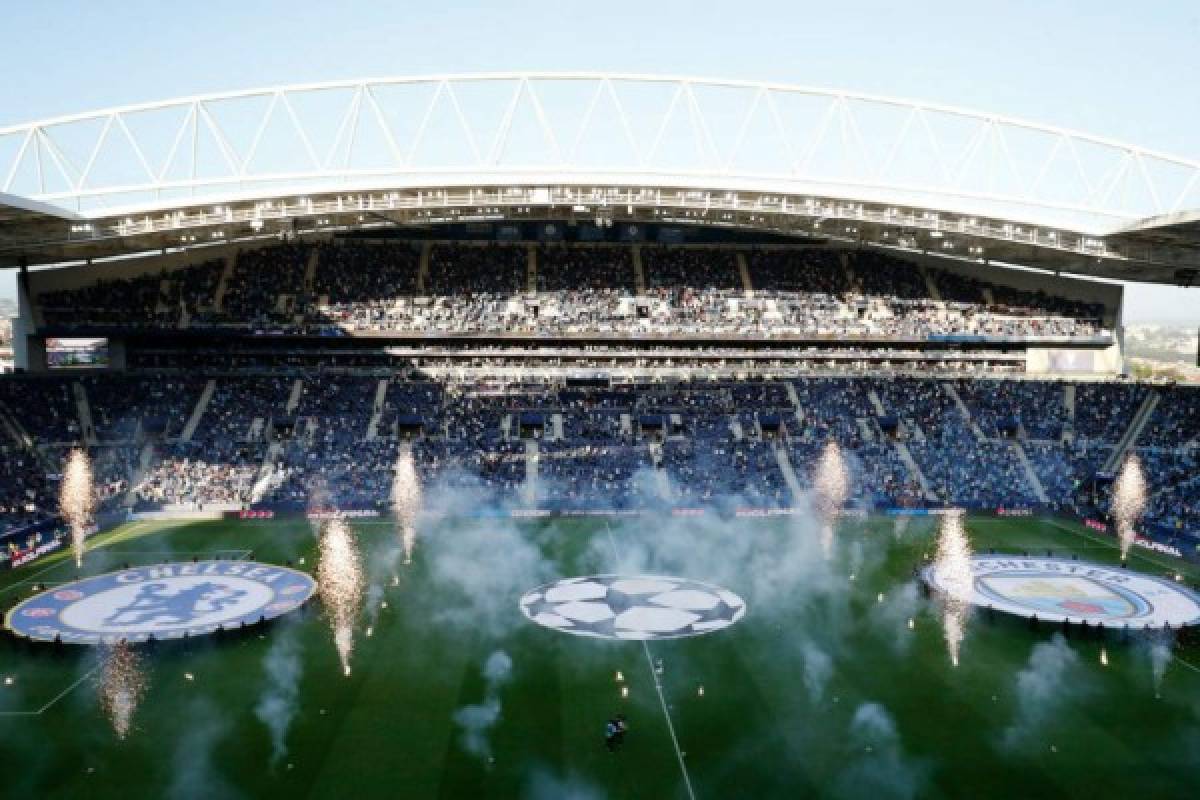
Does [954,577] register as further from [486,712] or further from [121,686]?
[121,686]

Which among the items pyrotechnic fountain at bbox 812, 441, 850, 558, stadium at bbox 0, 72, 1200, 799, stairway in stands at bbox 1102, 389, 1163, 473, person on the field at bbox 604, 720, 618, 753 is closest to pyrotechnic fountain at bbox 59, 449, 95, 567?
stadium at bbox 0, 72, 1200, 799

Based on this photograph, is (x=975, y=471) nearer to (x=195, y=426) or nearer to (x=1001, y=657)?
(x=1001, y=657)

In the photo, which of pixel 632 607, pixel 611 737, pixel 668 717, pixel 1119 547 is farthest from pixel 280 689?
pixel 1119 547

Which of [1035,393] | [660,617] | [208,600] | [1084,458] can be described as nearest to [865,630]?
[660,617]

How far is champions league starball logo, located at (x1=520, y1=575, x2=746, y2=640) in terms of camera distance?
3481cm

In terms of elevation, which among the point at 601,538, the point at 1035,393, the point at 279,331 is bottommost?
the point at 601,538

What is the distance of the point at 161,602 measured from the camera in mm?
38031

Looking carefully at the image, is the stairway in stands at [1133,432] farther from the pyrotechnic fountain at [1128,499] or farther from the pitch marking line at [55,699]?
the pitch marking line at [55,699]

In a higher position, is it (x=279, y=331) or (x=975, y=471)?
(x=279, y=331)

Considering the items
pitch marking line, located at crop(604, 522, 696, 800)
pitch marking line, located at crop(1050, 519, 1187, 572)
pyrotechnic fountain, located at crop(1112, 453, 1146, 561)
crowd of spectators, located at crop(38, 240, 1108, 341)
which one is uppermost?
crowd of spectators, located at crop(38, 240, 1108, 341)

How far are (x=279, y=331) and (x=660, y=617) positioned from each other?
42.8 metres

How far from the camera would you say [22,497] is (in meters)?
51.8

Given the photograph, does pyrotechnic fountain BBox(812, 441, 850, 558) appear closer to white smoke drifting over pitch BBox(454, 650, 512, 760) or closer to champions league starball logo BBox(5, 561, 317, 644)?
white smoke drifting over pitch BBox(454, 650, 512, 760)

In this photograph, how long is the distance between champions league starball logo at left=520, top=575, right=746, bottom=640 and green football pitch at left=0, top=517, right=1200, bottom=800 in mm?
898
